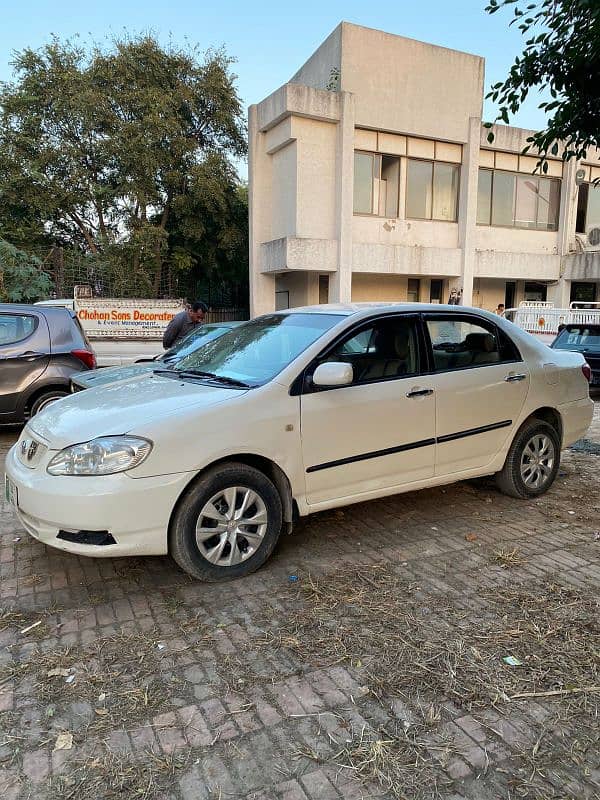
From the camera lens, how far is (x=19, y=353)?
24.0 feet

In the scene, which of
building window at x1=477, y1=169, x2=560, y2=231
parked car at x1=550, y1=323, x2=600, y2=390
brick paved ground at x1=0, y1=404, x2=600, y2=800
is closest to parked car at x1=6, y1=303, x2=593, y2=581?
brick paved ground at x1=0, y1=404, x2=600, y2=800

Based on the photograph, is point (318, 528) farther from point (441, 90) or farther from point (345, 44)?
point (441, 90)

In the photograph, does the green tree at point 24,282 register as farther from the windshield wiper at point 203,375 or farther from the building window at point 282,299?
the windshield wiper at point 203,375

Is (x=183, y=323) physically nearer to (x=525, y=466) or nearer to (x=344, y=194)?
(x=525, y=466)

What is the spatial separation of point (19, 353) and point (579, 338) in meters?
10.1

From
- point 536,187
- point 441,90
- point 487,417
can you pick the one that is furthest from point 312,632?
point 536,187

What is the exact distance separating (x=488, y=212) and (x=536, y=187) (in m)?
2.72

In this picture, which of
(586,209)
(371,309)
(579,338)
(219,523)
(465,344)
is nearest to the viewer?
(219,523)

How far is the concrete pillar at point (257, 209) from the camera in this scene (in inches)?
808

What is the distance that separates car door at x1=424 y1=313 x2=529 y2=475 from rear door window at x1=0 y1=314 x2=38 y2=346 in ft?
17.4

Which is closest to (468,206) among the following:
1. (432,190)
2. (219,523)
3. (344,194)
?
(432,190)

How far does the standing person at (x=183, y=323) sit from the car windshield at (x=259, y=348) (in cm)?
449

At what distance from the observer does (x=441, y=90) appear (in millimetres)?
20625

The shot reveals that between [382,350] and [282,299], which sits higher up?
[282,299]
